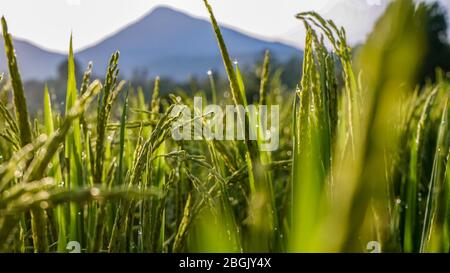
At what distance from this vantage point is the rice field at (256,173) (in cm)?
16

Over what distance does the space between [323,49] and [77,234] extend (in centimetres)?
38

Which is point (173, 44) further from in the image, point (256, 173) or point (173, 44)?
point (256, 173)

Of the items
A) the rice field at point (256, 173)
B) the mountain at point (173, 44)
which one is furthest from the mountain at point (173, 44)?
the rice field at point (256, 173)

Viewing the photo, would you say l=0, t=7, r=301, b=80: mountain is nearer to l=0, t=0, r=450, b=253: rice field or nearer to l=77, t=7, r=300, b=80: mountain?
l=77, t=7, r=300, b=80: mountain

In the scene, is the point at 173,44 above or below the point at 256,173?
above

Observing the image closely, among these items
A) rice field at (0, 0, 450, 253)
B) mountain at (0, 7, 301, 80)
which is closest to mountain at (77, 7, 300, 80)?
mountain at (0, 7, 301, 80)

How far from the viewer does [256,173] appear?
573mm

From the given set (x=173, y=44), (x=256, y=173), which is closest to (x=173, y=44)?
(x=173, y=44)

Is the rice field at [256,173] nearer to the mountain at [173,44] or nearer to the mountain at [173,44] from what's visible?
the mountain at [173,44]
